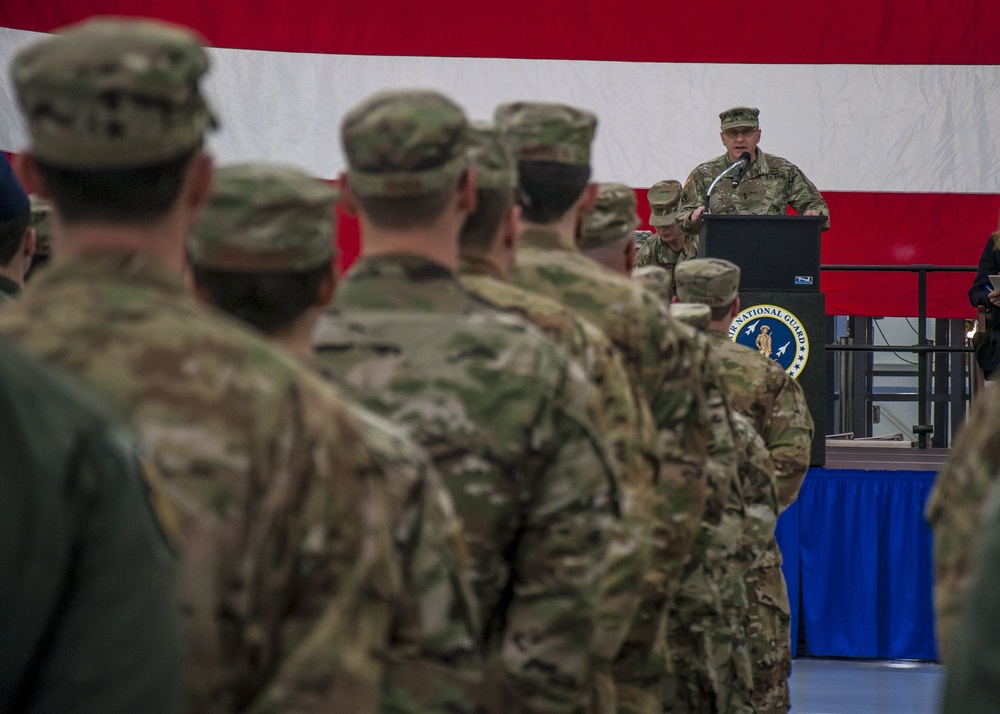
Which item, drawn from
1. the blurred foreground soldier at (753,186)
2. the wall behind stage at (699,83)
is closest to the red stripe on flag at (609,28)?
the wall behind stage at (699,83)

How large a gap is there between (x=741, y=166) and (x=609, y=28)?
151 cm

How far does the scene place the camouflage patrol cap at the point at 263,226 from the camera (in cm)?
148

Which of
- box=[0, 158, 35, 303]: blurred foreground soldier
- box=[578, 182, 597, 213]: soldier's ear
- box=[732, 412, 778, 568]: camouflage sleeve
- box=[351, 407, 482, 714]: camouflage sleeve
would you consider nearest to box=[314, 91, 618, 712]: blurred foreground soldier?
box=[351, 407, 482, 714]: camouflage sleeve

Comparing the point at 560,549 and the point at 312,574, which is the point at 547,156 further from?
the point at 312,574

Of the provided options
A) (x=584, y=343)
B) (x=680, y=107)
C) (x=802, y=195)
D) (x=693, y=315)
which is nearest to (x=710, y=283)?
(x=693, y=315)

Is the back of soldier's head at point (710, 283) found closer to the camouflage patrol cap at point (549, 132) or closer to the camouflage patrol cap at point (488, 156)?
the camouflage patrol cap at point (549, 132)

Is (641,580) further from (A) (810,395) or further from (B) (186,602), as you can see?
(A) (810,395)

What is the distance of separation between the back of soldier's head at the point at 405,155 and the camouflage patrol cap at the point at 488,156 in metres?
0.24

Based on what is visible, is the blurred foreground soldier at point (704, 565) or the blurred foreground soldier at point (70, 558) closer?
the blurred foreground soldier at point (70, 558)

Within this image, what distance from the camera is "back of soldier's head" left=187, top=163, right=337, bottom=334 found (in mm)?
1483

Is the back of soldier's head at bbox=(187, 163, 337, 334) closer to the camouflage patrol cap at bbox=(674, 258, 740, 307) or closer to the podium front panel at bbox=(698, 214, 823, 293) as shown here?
the camouflage patrol cap at bbox=(674, 258, 740, 307)

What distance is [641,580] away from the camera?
2.14 meters

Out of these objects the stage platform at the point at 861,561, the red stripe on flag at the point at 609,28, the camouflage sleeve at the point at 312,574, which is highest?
the red stripe on flag at the point at 609,28

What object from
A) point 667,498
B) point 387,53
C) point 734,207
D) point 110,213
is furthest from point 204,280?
point 387,53
